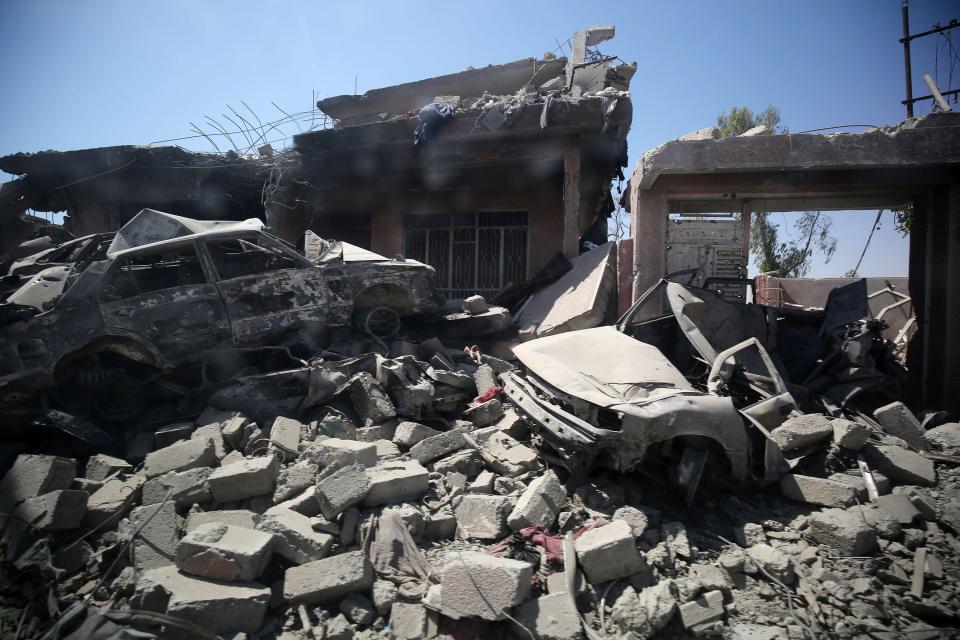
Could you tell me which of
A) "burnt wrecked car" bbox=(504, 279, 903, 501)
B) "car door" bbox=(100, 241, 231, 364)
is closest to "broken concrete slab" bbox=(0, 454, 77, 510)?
"car door" bbox=(100, 241, 231, 364)

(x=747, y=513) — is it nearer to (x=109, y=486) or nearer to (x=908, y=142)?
(x=109, y=486)

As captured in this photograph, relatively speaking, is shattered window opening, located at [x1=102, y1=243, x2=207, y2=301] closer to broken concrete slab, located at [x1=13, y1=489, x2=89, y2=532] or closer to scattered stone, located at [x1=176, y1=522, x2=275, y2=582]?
broken concrete slab, located at [x1=13, y1=489, x2=89, y2=532]

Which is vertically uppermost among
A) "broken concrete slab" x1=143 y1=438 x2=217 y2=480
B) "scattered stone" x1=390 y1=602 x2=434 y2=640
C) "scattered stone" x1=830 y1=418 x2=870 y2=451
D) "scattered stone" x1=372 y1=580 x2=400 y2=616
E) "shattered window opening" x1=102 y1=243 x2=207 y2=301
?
"shattered window opening" x1=102 y1=243 x2=207 y2=301

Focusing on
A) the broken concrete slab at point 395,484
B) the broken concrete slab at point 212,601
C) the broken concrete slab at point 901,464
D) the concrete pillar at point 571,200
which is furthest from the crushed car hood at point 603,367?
the concrete pillar at point 571,200

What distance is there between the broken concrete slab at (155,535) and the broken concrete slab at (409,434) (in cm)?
168

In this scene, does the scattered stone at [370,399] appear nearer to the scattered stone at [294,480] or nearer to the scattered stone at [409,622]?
the scattered stone at [294,480]

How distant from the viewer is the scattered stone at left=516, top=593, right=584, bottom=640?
2.29 metres

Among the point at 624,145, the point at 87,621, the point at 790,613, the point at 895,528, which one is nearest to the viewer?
the point at 87,621

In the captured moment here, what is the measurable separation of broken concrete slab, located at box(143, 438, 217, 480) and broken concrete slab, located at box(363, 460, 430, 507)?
1.36 m

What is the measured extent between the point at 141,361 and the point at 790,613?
18.6 ft

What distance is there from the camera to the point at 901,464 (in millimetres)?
3854

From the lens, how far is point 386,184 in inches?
384

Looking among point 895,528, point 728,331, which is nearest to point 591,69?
point 728,331

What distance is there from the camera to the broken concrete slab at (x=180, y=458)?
3.66 meters
